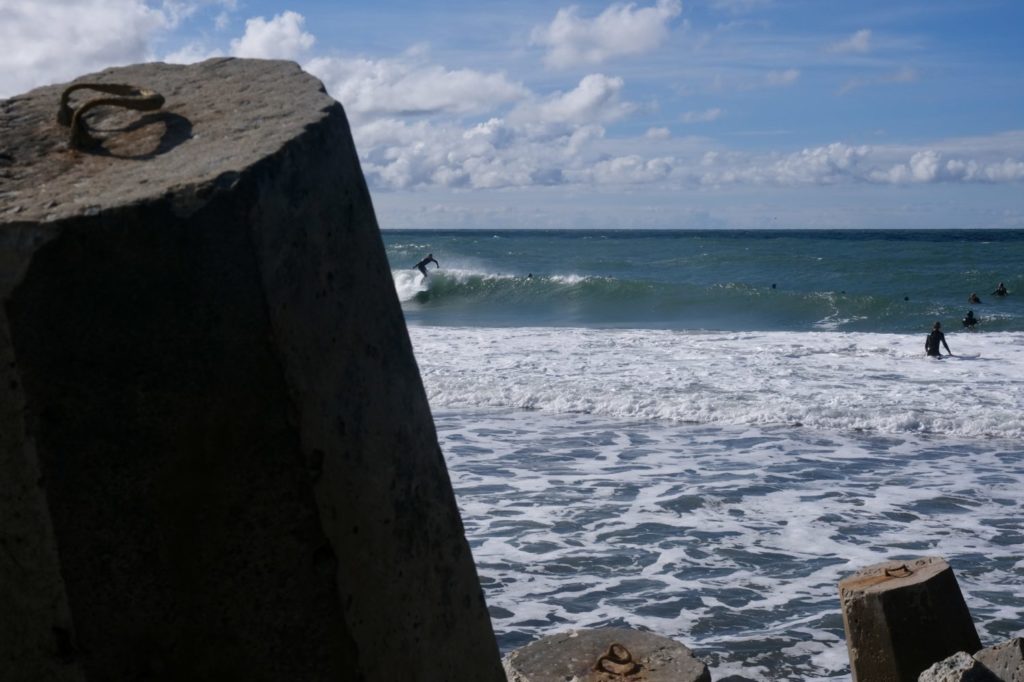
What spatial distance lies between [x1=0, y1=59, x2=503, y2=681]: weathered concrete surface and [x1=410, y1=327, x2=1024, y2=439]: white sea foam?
9.47 metres

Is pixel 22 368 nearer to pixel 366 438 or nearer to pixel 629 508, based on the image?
pixel 366 438

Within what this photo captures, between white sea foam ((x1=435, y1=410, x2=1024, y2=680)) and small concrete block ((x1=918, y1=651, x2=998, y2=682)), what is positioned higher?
small concrete block ((x1=918, y1=651, x2=998, y2=682))

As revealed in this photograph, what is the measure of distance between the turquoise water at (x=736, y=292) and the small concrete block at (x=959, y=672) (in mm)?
20107

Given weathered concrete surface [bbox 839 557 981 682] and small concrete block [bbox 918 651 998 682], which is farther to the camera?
weathered concrete surface [bbox 839 557 981 682]

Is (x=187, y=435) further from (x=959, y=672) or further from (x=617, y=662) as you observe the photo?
(x=959, y=672)

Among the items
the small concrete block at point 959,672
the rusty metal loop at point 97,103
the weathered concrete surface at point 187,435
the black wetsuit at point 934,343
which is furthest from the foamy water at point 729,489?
the rusty metal loop at point 97,103

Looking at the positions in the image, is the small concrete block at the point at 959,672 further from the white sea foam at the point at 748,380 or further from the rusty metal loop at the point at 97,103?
the white sea foam at the point at 748,380

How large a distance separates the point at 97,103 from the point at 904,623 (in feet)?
9.60

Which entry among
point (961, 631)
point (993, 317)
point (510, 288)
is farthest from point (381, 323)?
point (510, 288)

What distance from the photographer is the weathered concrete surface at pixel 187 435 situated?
1.37 metres

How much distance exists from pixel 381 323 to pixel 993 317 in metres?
23.7

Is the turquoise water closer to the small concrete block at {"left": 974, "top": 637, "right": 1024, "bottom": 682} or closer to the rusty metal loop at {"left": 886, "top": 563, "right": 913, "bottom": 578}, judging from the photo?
the rusty metal loop at {"left": 886, "top": 563, "right": 913, "bottom": 578}

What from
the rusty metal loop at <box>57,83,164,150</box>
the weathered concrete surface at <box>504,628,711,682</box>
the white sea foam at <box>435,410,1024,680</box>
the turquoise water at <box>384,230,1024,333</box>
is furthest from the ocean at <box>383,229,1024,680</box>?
the turquoise water at <box>384,230,1024,333</box>

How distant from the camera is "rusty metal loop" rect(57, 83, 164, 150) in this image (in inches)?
65.4
